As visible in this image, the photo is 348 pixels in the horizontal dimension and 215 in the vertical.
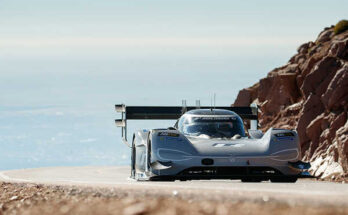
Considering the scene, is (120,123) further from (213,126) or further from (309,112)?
(309,112)

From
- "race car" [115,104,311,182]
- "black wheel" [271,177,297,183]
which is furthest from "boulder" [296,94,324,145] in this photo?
"black wheel" [271,177,297,183]

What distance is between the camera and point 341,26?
52844mm

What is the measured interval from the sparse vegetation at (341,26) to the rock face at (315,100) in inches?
19.5

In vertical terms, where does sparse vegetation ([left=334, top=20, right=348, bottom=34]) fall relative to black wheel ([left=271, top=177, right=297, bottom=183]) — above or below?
above

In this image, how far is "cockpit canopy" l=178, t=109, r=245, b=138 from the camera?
18688 millimetres

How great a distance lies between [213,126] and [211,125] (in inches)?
2.1

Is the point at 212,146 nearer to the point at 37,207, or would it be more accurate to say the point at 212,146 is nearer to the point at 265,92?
the point at 37,207

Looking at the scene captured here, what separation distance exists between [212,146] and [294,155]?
1749mm

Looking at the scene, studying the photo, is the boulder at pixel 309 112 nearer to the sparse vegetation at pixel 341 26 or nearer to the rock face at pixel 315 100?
the rock face at pixel 315 100

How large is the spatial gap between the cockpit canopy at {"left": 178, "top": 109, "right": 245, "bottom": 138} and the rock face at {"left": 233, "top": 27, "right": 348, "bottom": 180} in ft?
49.3

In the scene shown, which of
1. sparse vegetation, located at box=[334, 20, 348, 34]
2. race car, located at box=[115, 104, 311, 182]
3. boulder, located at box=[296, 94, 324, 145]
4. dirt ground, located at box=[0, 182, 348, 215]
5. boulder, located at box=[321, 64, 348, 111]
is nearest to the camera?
dirt ground, located at box=[0, 182, 348, 215]

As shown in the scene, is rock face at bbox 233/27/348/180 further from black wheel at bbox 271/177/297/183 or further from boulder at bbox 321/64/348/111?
black wheel at bbox 271/177/297/183

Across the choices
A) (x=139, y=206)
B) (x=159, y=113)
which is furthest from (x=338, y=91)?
(x=139, y=206)

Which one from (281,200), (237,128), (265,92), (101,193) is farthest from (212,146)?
(265,92)
